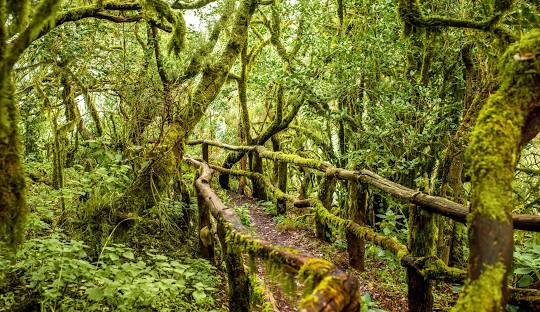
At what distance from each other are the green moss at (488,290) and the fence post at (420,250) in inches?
97.9

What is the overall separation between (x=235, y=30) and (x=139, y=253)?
15.8 feet

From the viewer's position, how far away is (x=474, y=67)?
668 cm

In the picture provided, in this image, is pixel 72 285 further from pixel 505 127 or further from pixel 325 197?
pixel 325 197

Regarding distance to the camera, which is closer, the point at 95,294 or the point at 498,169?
the point at 498,169

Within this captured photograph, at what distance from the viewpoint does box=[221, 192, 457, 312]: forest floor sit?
18.5 ft

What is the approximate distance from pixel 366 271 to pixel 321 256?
33.0 inches

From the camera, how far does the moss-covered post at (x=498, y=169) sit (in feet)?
5.93

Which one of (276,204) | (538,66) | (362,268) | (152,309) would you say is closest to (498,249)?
(538,66)

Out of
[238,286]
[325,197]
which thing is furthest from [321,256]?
[238,286]

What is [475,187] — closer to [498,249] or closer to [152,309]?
[498,249]

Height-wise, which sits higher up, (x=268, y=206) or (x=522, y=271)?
(x=522, y=271)

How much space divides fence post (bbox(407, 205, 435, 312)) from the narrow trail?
45.0 inches

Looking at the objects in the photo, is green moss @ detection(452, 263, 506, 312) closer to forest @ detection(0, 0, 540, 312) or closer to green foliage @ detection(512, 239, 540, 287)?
forest @ detection(0, 0, 540, 312)

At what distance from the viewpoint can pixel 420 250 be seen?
454cm
